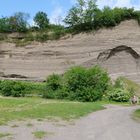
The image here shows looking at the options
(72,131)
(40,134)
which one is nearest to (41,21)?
(72,131)

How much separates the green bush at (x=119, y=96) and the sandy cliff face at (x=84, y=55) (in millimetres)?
7829

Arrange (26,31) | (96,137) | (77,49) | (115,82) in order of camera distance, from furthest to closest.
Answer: (26,31), (77,49), (115,82), (96,137)

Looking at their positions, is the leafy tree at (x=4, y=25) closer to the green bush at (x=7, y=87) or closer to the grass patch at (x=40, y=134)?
the green bush at (x=7, y=87)

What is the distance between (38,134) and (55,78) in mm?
34829

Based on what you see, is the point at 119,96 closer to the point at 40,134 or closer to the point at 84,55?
the point at 84,55

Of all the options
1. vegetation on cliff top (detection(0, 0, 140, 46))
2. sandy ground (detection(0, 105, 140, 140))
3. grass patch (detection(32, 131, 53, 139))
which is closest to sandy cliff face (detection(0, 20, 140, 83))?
vegetation on cliff top (detection(0, 0, 140, 46))

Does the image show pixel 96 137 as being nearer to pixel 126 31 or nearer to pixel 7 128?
pixel 7 128

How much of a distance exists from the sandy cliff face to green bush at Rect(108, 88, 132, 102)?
7.83m

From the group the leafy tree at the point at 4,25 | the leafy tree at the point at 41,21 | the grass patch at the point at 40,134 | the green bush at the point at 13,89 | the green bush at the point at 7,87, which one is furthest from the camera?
the leafy tree at the point at 41,21

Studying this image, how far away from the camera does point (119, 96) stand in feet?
146

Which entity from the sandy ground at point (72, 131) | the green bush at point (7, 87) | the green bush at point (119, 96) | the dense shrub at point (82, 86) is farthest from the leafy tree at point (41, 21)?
the sandy ground at point (72, 131)

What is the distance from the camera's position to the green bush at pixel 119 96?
44.7 meters

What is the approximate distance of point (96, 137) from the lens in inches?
552

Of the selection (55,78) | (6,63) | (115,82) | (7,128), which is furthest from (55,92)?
(7,128)
